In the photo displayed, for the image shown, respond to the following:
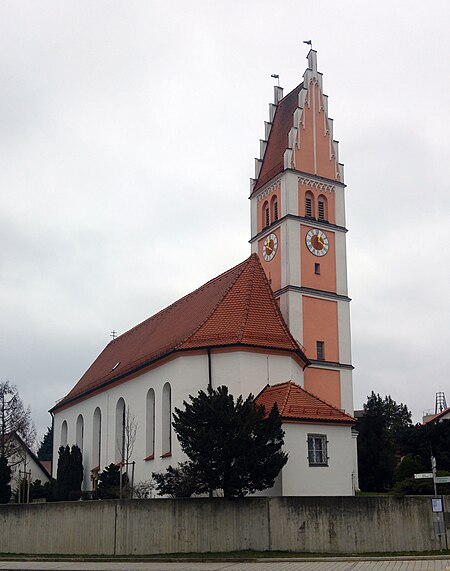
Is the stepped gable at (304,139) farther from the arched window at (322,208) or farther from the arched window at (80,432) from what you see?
the arched window at (80,432)

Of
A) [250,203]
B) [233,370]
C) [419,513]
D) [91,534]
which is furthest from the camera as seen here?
[250,203]

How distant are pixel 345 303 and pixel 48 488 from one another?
2223 cm

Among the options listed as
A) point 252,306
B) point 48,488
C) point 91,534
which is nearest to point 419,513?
point 91,534

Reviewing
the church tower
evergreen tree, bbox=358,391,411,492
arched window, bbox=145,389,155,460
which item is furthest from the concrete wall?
evergreen tree, bbox=358,391,411,492

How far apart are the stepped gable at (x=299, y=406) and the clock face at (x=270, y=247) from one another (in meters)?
12.9

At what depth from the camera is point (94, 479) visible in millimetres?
41469

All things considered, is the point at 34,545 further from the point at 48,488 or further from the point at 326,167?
the point at 326,167

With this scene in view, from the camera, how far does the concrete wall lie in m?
24.8

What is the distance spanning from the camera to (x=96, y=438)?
154 feet

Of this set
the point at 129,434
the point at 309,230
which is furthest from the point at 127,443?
the point at 309,230

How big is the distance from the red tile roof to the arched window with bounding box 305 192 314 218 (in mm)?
2158

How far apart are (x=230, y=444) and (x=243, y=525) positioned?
262 cm

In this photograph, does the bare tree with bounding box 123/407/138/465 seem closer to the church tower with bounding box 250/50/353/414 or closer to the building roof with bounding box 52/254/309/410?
the building roof with bounding box 52/254/309/410

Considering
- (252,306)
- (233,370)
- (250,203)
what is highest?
(250,203)
